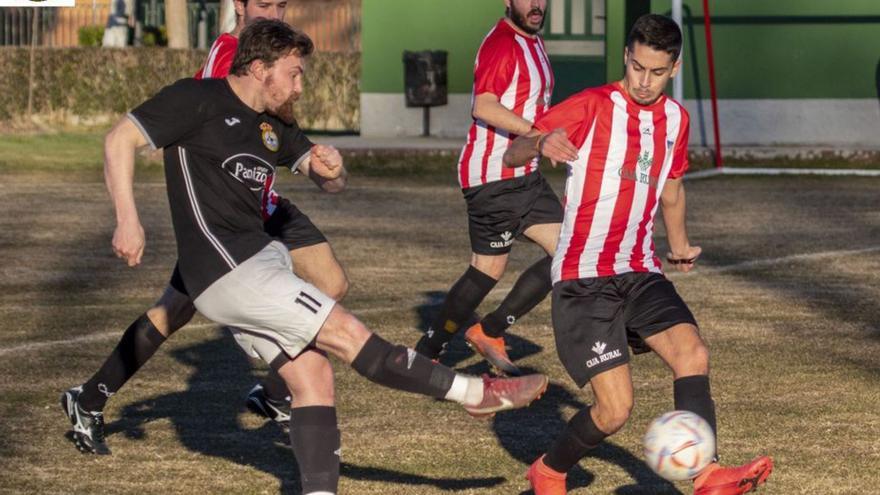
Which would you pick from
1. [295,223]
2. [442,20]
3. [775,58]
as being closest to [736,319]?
[295,223]

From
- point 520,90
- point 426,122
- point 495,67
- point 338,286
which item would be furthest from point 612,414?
point 426,122

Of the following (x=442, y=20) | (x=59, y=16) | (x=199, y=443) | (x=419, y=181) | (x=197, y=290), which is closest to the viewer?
(x=197, y=290)

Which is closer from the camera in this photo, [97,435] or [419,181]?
[97,435]

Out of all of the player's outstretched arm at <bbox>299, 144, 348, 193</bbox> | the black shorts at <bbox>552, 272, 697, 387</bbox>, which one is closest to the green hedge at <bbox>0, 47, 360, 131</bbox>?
the player's outstretched arm at <bbox>299, 144, 348, 193</bbox>

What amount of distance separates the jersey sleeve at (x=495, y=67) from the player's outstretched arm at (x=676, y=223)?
237cm

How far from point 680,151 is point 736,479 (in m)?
1.41

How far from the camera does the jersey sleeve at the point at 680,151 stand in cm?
679

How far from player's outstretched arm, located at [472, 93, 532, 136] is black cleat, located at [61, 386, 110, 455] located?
2532 mm

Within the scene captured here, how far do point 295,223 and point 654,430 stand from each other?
2509mm

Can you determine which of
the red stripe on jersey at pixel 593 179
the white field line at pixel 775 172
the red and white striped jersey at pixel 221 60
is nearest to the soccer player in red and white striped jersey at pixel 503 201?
the red and white striped jersey at pixel 221 60

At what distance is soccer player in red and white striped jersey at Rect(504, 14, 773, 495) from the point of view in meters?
6.41

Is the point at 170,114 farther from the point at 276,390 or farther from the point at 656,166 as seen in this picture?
the point at 276,390

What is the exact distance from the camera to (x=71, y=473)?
23.8ft

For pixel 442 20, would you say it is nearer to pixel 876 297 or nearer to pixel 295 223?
pixel 876 297
